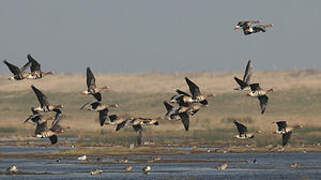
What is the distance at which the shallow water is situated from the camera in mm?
51812

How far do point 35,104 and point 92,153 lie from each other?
6565cm

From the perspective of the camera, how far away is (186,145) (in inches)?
3110

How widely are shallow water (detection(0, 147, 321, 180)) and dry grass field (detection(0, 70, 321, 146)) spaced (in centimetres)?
1131

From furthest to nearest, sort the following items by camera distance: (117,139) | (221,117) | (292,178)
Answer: (221,117) < (117,139) < (292,178)

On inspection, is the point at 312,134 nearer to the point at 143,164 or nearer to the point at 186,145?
the point at 186,145

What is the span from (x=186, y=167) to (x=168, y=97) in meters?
82.2

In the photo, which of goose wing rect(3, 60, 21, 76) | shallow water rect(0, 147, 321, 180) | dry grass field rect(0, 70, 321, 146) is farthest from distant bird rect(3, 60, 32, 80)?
dry grass field rect(0, 70, 321, 146)

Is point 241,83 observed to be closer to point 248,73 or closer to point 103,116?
point 248,73

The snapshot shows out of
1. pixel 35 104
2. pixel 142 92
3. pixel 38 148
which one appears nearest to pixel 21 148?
pixel 38 148

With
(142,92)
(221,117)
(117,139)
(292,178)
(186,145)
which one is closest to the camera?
(292,178)

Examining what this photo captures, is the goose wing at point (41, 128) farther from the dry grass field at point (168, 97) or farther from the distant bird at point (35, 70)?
the dry grass field at point (168, 97)

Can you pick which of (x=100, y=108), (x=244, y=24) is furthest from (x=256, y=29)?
(x=100, y=108)

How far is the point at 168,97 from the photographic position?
13888 cm

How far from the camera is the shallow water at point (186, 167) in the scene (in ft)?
170
